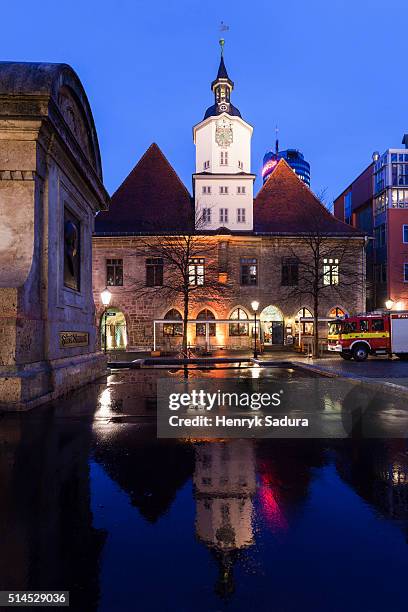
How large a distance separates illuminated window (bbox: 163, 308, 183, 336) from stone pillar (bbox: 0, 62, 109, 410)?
996 inches

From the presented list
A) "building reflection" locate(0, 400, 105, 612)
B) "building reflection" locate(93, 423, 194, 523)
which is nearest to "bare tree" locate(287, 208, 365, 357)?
"building reflection" locate(93, 423, 194, 523)

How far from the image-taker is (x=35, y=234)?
366 inches

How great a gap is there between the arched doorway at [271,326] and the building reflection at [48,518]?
108 feet

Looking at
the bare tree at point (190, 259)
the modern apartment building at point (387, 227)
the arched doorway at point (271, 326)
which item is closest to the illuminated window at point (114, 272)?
the bare tree at point (190, 259)

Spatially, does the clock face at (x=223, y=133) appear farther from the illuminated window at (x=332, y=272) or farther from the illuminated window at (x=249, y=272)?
the illuminated window at (x=332, y=272)

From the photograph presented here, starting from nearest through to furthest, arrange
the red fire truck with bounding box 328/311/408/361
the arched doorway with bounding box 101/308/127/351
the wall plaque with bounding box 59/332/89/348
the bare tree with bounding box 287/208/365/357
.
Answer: the wall plaque with bounding box 59/332/89/348
the red fire truck with bounding box 328/311/408/361
the bare tree with bounding box 287/208/365/357
the arched doorway with bounding box 101/308/127/351

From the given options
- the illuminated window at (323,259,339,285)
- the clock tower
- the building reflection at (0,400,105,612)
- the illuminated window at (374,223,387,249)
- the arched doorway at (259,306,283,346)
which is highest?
the clock tower

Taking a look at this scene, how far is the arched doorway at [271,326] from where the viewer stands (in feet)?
126

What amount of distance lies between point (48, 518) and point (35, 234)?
6910 mm

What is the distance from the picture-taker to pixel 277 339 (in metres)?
38.5

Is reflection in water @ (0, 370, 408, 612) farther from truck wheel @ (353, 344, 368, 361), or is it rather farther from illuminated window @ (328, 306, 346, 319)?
illuminated window @ (328, 306, 346, 319)

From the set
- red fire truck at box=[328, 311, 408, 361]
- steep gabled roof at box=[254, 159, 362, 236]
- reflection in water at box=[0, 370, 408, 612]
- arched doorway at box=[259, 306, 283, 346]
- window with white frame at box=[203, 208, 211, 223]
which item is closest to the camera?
reflection in water at box=[0, 370, 408, 612]

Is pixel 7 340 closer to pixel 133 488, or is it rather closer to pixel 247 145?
pixel 133 488

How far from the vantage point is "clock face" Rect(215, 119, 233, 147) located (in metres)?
39.1
